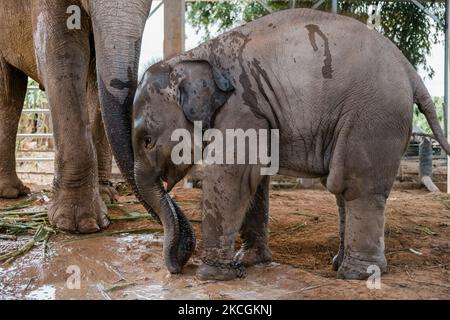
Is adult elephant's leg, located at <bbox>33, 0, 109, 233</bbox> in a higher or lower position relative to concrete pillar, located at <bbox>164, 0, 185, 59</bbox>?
lower

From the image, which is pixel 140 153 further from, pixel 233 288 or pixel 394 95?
pixel 394 95

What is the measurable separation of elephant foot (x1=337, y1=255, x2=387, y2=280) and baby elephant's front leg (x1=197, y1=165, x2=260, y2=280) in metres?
0.57

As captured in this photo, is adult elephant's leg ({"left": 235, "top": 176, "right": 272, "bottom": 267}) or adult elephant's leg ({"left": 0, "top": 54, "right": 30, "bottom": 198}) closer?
adult elephant's leg ({"left": 235, "top": 176, "right": 272, "bottom": 267})

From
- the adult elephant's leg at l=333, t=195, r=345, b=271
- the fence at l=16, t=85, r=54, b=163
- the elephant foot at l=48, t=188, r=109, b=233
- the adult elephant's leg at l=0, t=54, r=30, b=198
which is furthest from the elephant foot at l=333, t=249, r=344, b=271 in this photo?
the fence at l=16, t=85, r=54, b=163

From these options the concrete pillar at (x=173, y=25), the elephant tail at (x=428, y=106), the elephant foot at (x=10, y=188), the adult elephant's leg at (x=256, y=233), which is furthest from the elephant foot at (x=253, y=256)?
the concrete pillar at (x=173, y=25)

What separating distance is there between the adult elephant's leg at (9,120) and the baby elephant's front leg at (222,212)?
331cm

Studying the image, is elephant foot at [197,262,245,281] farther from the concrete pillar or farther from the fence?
the fence

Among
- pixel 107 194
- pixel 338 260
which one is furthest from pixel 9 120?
pixel 338 260

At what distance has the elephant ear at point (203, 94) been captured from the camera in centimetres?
310

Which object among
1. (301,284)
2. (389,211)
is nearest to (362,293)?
(301,284)

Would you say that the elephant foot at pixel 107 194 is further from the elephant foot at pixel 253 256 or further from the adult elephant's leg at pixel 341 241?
the adult elephant's leg at pixel 341 241

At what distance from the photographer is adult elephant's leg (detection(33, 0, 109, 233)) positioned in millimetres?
4113

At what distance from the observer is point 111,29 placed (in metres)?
3.36

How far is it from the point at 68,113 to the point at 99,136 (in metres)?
1.49
